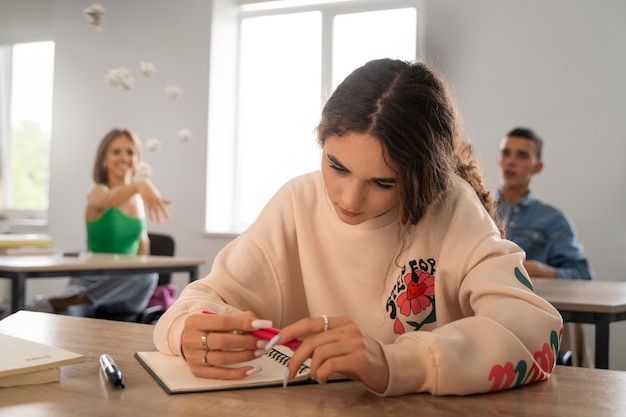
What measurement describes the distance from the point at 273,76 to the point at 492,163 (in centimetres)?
213

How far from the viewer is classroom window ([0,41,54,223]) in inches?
266

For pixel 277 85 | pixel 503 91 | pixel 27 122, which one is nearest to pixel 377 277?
pixel 503 91

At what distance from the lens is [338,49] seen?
5648 millimetres

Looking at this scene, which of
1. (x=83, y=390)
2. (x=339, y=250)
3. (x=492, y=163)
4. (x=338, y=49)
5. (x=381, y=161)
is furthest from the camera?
(x=338, y=49)

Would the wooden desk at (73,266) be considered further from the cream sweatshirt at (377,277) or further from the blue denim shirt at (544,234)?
the cream sweatshirt at (377,277)

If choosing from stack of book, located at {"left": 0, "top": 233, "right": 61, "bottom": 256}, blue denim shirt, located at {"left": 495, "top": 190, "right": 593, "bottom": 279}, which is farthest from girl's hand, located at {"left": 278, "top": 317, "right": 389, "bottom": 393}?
stack of book, located at {"left": 0, "top": 233, "right": 61, "bottom": 256}

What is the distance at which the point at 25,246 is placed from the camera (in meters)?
3.62

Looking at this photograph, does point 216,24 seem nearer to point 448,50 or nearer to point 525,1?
point 448,50

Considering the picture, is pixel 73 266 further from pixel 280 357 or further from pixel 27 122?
pixel 27 122

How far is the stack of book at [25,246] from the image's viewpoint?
138 inches

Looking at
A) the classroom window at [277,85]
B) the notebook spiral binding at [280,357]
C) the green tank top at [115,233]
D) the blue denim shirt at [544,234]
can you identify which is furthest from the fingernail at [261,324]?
the classroom window at [277,85]

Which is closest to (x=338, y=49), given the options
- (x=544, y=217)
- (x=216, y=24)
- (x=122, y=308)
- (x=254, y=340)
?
(x=216, y=24)

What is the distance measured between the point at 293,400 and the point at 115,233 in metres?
3.17

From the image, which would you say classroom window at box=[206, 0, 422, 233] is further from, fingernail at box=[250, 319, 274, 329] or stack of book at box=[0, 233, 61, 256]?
fingernail at box=[250, 319, 274, 329]
